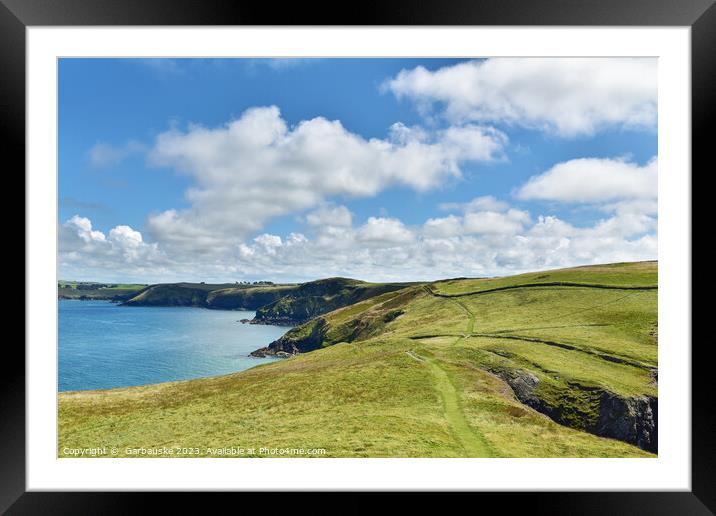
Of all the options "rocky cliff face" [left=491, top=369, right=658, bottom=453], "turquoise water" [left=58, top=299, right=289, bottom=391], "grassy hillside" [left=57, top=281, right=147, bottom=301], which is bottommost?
"turquoise water" [left=58, top=299, right=289, bottom=391]

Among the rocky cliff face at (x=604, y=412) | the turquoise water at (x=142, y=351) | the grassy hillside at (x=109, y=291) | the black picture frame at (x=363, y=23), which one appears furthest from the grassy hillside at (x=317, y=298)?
the black picture frame at (x=363, y=23)

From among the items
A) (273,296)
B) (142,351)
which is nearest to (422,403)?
(142,351)

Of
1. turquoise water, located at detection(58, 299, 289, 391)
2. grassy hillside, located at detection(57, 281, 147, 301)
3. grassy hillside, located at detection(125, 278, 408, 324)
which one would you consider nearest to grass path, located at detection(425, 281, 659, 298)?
turquoise water, located at detection(58, 299, 289, 391)

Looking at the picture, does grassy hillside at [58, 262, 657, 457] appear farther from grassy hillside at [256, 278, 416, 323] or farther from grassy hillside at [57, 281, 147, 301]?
grassy hillside at [57, 281, 147, 301]

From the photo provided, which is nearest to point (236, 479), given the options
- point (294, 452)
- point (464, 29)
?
point (294, 452)

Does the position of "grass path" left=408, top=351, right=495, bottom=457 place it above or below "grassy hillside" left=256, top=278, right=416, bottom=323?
above

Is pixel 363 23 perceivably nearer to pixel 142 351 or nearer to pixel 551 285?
pixel 551 285
